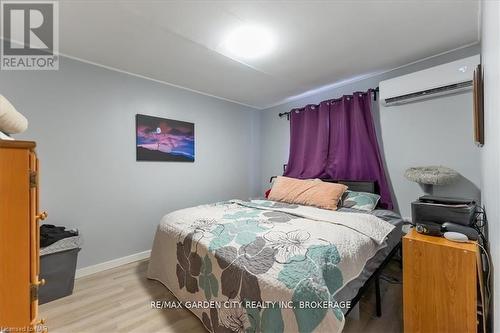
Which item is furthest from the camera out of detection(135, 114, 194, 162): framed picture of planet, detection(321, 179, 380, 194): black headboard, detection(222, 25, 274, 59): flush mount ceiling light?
detection(135, 114, 194, 162): framed picture of planet

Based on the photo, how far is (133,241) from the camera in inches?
109

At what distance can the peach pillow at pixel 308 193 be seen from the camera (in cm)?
247

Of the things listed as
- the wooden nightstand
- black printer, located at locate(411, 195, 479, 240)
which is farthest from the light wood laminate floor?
black printer, located at locate(411, 195, 479, 240)

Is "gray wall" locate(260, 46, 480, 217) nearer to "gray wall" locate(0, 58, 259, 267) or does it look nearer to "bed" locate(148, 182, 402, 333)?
"bed" locate(148, 182, 402, 333)

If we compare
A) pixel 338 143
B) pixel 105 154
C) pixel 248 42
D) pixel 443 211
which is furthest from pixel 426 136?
pixel 105 154

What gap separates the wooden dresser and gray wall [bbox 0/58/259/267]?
1.79m

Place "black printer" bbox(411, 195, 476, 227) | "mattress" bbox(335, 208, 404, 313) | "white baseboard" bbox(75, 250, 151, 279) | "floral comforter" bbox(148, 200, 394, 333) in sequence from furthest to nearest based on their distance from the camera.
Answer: "white baseboard" bbox(75, 250, 151, 279) < "black printer" bbox(411, 195, 476, 227) < "mattress" bbox(335, 208, 404, 313) < "floral comforter" bbox(148, 200, 394, 333)

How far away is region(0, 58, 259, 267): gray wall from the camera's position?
7.19ft

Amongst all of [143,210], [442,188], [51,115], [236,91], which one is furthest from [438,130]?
[51,115]

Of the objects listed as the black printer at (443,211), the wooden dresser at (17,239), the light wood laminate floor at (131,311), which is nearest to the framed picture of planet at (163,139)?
the light wood laminate floor at (131,311)

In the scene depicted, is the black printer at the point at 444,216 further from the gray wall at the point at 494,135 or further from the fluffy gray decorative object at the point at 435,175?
the gray wall at the point at 494,135

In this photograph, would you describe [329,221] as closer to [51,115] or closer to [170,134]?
[170,134]

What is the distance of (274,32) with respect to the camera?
1868mm

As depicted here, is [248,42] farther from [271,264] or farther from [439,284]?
[439,284]
